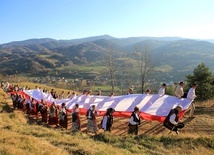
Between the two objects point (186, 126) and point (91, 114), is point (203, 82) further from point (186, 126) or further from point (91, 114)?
point (91, 114)

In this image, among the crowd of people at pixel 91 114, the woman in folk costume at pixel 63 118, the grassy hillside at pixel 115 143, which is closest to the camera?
the grassy hillside at pixel 115 143

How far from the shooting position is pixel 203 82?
3052 cm

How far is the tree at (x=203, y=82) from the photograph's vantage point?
3006cm

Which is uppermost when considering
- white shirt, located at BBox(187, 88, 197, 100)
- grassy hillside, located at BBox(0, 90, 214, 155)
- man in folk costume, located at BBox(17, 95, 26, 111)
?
white shirt, located at BBox(187, 88, 197, 100)

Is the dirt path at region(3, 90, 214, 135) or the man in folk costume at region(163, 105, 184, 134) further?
the dirt path at region(3, 90, 214, 135)

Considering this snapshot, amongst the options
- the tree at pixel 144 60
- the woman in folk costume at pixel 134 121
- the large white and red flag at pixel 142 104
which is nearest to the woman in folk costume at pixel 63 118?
the large white and red flag at pixel 142 104

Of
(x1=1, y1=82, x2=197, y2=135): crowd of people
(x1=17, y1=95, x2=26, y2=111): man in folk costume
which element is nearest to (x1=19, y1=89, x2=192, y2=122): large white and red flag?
(x1=1, y1=82, x2=197, y2=135): crowd of people

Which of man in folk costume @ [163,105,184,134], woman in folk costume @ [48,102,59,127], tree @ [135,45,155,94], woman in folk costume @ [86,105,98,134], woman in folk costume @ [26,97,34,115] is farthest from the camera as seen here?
tree @ [135,45,155,94]

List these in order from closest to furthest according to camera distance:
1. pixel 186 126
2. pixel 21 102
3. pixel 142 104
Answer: pixel 186 126 → pixel 142 104 → pixel 21 102

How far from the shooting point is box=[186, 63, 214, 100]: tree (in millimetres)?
30062

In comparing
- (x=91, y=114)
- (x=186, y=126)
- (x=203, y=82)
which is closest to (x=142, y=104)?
(x=186, y=126)

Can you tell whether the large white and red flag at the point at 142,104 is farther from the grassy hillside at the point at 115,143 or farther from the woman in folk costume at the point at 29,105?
the woman in folk costume at the point at 29,105

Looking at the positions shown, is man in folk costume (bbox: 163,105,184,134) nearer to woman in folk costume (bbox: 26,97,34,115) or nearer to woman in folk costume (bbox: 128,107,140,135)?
woman in folk costume (bbox: 128,107,140,135)

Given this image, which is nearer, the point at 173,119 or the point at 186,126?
the point at 173,119
